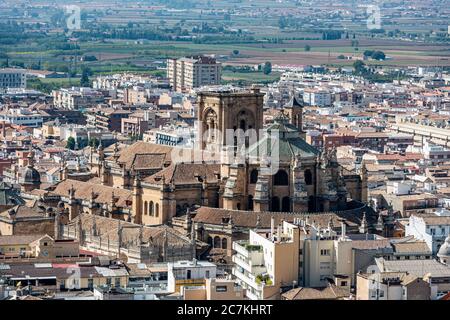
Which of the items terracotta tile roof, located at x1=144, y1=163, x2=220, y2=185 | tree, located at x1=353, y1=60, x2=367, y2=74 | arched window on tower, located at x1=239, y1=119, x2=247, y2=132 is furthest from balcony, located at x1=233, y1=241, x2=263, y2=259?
tree, located at x1=353, y1=60, x2=367, y2=74

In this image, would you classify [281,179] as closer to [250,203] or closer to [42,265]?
[250,203]

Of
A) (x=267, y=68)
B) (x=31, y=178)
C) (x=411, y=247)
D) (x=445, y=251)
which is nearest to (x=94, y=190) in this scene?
(x=31, y=178)

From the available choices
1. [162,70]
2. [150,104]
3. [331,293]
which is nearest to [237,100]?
[331,293]

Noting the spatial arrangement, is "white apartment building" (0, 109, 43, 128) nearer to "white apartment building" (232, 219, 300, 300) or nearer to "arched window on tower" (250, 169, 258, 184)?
"arched window on tower" (250, 169, 258, 184)

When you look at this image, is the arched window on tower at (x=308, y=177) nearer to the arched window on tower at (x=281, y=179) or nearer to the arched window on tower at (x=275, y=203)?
the arched window on tower at (x=281, y=179)

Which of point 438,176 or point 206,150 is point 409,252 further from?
point 438,176

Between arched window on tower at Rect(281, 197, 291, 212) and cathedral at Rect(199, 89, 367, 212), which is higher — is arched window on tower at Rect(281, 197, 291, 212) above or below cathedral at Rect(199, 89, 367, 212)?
below
